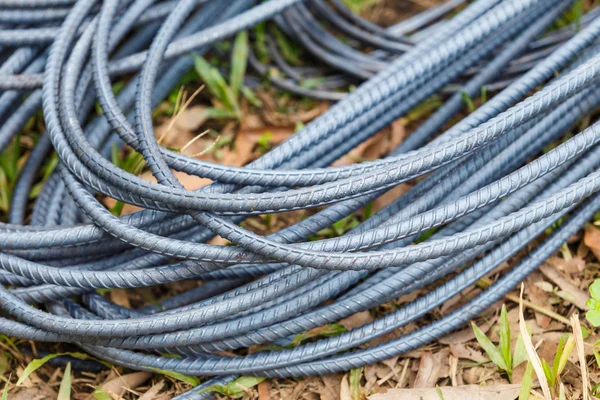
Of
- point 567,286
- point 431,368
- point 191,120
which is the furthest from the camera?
point 191,120

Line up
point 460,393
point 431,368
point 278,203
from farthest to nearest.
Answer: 1. point 431,368
2. point 460,393
3. point 278,203

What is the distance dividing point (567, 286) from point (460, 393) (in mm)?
485

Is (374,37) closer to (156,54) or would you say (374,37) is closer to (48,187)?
(156,54)

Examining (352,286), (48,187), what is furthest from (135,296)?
(352,286)

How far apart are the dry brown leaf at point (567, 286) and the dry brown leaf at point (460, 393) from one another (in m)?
0.34

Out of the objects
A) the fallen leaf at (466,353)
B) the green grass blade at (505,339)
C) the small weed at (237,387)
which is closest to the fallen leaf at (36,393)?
the small weed at (237,387)

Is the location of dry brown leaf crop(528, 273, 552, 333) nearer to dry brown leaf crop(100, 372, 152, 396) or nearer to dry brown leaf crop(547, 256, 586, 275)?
dry brown leaf crop(547, 256, 586, 275)

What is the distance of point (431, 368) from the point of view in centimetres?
158

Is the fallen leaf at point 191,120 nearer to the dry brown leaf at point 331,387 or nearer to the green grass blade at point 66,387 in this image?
the green grass blade at point 66,387

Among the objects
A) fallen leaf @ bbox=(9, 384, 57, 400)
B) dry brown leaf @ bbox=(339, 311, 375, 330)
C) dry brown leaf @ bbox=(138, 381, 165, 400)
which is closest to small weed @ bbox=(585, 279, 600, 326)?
dry brown leaf @ bbox=(339, 311, 375, 330)

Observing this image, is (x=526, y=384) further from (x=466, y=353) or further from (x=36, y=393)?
(x=36, y=393)

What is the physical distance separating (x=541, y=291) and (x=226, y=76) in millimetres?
1379

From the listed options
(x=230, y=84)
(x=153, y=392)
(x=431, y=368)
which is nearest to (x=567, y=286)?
(x=431, y=368)

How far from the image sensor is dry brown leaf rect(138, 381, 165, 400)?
5.21 ft
